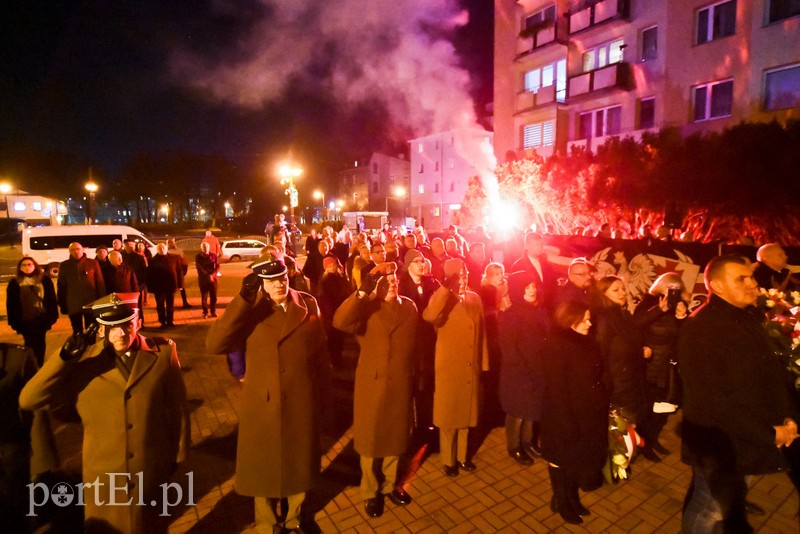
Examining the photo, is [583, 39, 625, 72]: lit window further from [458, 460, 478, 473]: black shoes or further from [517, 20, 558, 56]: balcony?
[458, 460, 478, 473]: black shoes

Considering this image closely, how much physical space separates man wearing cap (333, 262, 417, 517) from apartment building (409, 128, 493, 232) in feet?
125

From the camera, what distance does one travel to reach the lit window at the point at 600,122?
20.7 metres

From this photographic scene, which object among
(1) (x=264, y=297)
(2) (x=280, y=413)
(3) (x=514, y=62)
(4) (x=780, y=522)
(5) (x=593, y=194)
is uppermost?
(3) (x=514, y=62)

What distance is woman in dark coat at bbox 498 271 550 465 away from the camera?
4566 millimetres

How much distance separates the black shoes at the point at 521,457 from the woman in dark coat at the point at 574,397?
0.98m

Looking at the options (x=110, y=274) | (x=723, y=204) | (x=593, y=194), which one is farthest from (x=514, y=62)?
(x=110, y=274)

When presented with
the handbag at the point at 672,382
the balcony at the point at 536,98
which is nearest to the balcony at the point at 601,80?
the balcony at the point at 536,98

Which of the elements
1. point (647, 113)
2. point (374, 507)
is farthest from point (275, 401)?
point (647, 113)

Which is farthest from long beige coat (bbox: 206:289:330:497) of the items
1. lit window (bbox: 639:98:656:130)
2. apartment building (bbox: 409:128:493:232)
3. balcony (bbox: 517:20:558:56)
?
apartment building (bbox: 409:128:493:232)

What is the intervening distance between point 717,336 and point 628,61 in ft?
68.4

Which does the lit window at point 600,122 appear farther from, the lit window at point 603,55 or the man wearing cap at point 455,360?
the man wearing cap at point 455,360

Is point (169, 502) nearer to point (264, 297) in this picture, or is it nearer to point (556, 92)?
point (264, 297)

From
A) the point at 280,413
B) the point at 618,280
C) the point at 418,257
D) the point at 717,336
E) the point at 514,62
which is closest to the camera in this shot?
the point at 717,336

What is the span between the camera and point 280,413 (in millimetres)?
3354
